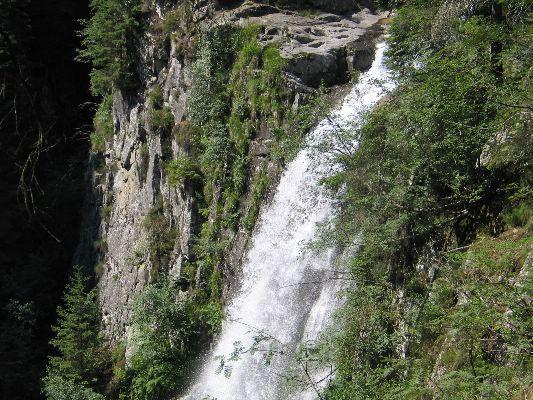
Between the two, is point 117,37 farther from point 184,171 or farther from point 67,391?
point 67,391

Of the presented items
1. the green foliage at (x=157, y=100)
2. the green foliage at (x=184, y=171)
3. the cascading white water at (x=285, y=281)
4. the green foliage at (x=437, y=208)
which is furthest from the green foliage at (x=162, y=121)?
the green foliage at (x=437, y=208)

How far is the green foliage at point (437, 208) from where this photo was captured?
5.07 m

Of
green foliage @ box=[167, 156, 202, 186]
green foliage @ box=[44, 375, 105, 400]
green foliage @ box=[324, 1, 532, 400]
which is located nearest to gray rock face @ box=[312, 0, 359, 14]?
green foliage @ box=[167, 156, 202, 186]

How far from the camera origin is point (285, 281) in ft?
30.2

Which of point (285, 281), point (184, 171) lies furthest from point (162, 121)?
point (285, 281)

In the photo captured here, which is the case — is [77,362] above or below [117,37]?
below

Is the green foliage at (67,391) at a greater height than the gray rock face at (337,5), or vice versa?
the gray rock face at (337,5)

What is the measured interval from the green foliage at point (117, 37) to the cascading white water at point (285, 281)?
7075 millimetres

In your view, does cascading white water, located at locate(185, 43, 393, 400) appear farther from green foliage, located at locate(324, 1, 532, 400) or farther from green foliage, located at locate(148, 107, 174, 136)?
green foliage, located at locate(148, 107, 174, 136)

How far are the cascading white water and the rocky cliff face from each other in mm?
537

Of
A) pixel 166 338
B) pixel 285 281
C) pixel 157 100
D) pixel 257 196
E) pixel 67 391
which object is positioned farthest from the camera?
pixel 157 100

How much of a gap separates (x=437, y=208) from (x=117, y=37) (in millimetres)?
11460

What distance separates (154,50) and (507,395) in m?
12.5

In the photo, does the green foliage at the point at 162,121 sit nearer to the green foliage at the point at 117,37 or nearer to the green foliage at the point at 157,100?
the green foliage at the point at 157,100
